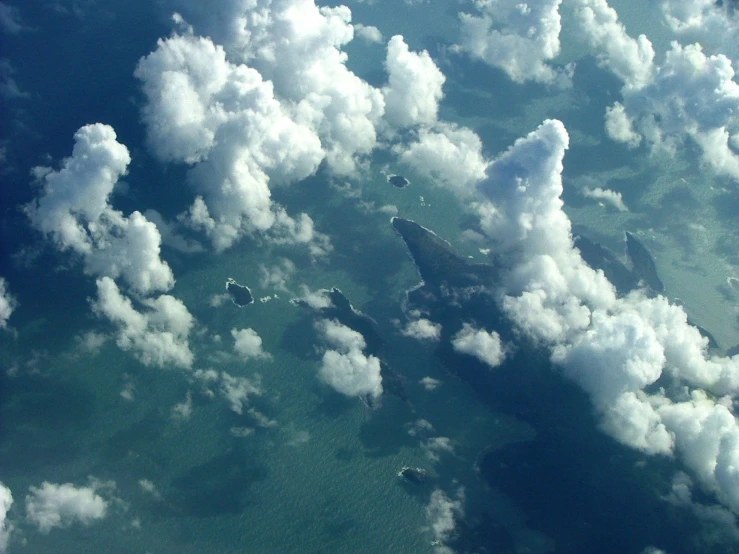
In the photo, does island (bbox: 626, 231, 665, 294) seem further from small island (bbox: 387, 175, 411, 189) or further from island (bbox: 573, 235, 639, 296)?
small island (bbox: 387, 175, 411, 189)

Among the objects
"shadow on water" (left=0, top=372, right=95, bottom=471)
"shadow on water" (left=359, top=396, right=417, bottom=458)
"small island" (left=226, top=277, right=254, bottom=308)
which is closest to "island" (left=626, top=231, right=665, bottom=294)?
"shadow on water" (left=359, top=396, right=417, bottom=458)

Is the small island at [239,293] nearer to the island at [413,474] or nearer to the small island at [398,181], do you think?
the island at [413,474]

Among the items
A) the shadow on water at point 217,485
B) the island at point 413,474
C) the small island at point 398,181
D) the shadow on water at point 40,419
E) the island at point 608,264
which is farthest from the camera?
the small island at point 398,181

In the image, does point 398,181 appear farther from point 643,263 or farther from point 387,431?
point 387,431

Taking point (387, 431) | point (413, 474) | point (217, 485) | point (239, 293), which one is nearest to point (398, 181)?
point (239, 293)

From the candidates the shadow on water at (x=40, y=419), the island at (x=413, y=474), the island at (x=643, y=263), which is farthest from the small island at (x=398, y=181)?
the shadow on water at (x=40, y=419)

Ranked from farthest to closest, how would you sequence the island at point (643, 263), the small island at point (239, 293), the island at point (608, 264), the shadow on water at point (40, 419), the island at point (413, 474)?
1. the island at point (643, 263)
2. the island at point (608, 264)
3. the small island at point (239, 293)
4. the island at point (413, 474)
5. the shadow on water at point (40, 419)

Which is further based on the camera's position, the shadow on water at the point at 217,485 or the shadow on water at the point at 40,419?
the shadow on water at the point at 40,419
